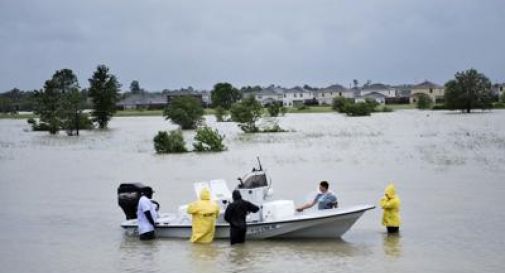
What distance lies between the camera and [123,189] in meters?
21.3

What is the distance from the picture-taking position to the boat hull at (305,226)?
62.8 ft

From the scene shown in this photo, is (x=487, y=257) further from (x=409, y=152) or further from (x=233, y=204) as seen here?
(x=409, y=152)

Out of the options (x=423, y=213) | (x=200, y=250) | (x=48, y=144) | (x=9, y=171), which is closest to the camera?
(x=200, y=250)

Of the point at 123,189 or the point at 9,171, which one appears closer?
the point at 123,189

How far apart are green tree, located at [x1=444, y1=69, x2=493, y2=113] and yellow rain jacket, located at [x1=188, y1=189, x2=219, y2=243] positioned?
372 feet

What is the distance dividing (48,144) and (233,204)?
53970mm

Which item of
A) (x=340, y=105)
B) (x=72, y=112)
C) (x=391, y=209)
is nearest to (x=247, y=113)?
(x=72, y=112)

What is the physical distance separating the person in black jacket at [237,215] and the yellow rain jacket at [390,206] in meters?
3.30

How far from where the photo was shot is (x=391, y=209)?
20453 mm

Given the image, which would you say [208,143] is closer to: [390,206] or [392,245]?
[390,206]

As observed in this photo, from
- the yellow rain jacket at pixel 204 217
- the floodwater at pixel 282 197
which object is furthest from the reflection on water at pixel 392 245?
the yellow rain jacket at pixel 204 217

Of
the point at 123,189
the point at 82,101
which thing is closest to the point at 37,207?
the point at 123,189

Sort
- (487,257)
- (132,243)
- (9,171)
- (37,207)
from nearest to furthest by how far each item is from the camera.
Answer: (487,257) → (132,243) → (37,207) → (9,171)

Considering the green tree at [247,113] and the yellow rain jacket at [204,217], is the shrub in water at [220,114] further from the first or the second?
the yellow rain jacket at [204,217]
